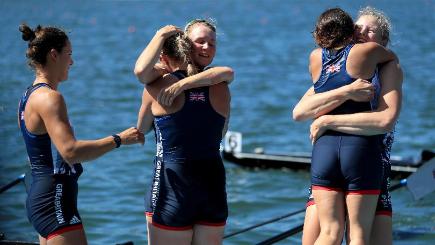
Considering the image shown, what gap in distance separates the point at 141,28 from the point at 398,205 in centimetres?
4567

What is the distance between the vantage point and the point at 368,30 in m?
4.40

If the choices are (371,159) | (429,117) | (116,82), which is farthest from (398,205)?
(116,82)

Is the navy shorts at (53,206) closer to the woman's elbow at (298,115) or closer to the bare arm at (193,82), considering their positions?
the bare arm at (193,82)

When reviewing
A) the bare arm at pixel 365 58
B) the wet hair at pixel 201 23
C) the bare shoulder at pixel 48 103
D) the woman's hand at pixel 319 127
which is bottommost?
the woman's hand at pixel 319 127

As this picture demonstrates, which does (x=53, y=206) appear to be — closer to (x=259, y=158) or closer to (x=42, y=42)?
(x=42, y=42)

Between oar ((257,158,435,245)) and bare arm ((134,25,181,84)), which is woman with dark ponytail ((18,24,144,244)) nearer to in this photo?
bare arm ((134,25,181,84))

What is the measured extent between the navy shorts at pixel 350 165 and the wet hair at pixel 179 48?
2.41 feet

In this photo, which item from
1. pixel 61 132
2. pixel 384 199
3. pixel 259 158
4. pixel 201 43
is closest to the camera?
Answer: pixel 61 132

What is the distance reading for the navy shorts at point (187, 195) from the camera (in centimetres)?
418

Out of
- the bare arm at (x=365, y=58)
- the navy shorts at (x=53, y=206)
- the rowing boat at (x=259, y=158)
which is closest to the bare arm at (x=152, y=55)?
the navy shorts at (x=53, y=206)

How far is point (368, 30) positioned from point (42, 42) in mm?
1567

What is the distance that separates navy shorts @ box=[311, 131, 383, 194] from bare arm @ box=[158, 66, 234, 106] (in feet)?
1.94

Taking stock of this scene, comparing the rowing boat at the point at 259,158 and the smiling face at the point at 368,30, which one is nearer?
the smiling face at the point at 368,30

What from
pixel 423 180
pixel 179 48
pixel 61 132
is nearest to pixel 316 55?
pixel 179 48
